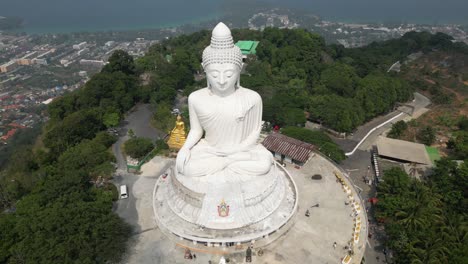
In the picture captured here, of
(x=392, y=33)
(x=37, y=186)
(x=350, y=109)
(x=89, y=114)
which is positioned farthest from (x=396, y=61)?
(x=392, y=33)

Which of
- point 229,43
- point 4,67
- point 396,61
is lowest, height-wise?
point 4,67

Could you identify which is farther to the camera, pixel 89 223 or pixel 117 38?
pixel 117 38

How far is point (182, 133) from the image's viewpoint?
2139cm

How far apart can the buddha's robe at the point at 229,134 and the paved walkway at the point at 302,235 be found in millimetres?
2815

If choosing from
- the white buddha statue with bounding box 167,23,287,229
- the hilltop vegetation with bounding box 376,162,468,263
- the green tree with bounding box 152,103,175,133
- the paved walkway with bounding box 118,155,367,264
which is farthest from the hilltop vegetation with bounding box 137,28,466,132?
the white buddha statue with bounding box 167,23,287,229

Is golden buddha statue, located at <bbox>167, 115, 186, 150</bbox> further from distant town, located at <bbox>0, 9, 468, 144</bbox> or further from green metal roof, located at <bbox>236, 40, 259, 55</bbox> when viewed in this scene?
distant town, located at <bbox>0, 9, 468, 144</bbox>

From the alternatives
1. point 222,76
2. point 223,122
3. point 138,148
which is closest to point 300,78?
point 138,148

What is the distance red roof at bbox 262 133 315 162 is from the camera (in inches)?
753

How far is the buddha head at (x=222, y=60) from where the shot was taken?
13742 mm

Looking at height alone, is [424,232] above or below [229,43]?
below

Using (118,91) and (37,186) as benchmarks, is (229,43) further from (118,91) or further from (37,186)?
(118,91)

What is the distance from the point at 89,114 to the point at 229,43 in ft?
48.6

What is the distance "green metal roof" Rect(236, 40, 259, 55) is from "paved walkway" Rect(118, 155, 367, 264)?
24.8m

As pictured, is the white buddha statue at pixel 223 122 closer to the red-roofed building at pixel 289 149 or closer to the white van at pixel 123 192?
the white van at pixel 123 192
